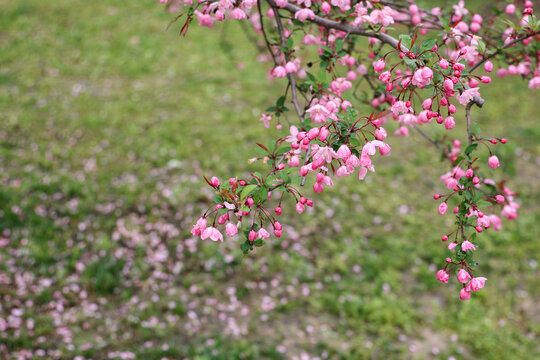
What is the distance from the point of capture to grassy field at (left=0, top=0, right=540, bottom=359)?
3389 millimetres

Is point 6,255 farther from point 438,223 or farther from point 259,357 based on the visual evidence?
point 438,223

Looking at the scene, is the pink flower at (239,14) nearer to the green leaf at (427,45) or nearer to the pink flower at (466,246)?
the green leaf at (427,45)

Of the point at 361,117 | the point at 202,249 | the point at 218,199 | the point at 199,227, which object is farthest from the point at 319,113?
the point at 202,249

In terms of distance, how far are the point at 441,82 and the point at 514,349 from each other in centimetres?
296

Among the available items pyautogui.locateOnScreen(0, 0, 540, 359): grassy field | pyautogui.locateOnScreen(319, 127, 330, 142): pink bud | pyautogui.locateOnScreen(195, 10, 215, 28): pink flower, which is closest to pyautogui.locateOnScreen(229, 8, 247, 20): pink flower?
pyautogui.locateOnScreen(195, 10, 215, 28): pink flower

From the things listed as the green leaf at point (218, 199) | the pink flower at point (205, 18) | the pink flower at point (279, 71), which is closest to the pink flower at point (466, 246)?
the green leaf at point (218, 199)

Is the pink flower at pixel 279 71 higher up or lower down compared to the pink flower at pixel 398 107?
lower down

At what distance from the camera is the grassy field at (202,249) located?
11.1 ft

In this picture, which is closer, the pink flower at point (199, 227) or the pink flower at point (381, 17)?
the pink flower at point (199, 227)

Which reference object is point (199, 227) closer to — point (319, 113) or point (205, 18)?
point (319, 113)

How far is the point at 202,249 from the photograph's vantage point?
13.7 feet

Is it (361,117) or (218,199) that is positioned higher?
(361,117)

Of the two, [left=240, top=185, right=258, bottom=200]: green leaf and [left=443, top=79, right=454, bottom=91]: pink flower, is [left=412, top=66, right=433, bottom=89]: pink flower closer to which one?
[left=443, top=79, right=454, bottom=91]: pink flower

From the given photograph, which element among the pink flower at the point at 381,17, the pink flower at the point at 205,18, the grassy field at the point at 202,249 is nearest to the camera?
the pink flower at the point at 381,17
